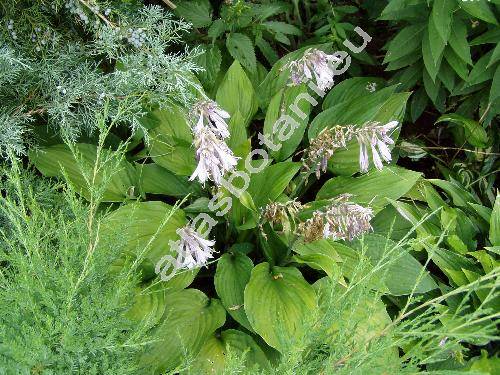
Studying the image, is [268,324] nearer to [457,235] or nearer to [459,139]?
[457,235]

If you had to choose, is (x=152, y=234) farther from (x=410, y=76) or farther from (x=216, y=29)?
(x=410, y=76)

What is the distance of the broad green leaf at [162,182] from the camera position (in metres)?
2.18

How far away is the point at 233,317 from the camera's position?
6.22 ft

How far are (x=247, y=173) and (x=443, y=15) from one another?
0.94 meters

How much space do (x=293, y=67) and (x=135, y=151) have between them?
0.92m

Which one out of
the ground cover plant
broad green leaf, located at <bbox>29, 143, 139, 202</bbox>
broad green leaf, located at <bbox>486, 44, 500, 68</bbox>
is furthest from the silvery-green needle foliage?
broad green leaf, located at <bbox>486, 44, 500, 68</bbox>

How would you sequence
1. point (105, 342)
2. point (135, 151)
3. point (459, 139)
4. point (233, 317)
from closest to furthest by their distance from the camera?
point (105, 342) < point (233, 317) < point (135, 151) < point (459, 139)

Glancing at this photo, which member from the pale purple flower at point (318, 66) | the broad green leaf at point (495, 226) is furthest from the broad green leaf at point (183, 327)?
the broad green leaf at point (495, 226)

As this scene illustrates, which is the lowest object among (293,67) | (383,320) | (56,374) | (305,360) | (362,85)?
(383,320)

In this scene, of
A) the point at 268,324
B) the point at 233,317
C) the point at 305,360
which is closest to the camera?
the point at 305,360

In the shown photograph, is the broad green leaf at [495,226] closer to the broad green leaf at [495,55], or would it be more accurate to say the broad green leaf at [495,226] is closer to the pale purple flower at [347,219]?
the broad green leaf at [495,55]

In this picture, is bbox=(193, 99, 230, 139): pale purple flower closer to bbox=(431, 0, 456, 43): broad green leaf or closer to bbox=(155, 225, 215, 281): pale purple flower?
bbox=(155, 225, 215, 281): pale purple flower

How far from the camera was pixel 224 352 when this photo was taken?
185 cm

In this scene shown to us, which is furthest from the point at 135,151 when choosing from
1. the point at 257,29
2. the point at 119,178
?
the point at 257,29
